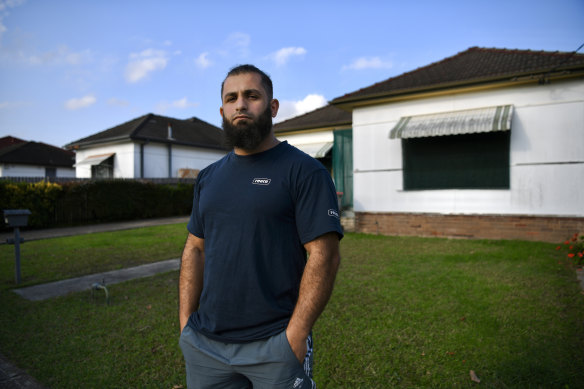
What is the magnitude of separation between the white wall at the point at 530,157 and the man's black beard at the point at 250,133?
9110 millimetres

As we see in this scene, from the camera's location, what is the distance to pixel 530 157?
29.1 ft

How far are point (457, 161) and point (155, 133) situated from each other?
2046 cm

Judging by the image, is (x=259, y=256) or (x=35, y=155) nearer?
(x=259, y=256)

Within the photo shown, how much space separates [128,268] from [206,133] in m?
24.4

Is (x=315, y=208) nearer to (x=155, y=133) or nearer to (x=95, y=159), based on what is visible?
(x=155, y=133)

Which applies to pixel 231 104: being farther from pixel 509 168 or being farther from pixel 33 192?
pixel 33 192

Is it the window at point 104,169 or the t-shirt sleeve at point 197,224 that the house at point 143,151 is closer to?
the window at point 104,169

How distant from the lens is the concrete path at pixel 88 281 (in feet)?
18.1

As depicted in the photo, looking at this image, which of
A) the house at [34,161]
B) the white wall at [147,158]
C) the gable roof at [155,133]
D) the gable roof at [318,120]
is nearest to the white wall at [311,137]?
the gable roof at [318,120]

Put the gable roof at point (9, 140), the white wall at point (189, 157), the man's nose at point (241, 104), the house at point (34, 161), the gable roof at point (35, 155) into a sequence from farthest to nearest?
the gable roof at point (9, 140) → the gable roof at point (35, 155) → the house at point (34, 161) → the white wall at point (189, 157) → the man's nose at point (241, 104)

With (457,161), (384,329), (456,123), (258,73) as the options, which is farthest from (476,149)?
(258,73)

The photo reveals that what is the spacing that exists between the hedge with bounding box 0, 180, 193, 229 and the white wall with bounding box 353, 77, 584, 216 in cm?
1117

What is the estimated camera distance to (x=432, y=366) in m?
3.26

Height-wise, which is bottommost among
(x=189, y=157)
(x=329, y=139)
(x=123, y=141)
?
(x=329, y=139)
